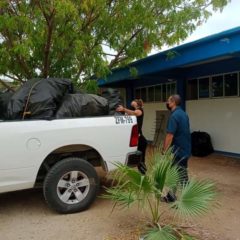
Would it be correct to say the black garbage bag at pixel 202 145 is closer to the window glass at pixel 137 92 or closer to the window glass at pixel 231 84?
the window glass at pixel 231 84

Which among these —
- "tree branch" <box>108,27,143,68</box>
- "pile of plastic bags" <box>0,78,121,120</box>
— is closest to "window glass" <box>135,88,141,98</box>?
"tree branch" <box>108,27,143,68</box>

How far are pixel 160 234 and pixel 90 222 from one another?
149cm

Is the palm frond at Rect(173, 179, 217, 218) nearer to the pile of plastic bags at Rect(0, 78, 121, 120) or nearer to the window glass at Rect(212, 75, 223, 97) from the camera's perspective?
the pile of plastic bags at Rect(0, 78, 121, 120)

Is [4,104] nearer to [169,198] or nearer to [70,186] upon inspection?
[70,186]

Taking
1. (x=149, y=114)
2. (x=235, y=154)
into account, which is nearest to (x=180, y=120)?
(x=235, y=154)

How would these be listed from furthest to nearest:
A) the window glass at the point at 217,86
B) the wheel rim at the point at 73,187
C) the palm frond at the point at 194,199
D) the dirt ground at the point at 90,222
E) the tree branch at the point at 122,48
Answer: the window glass at the point at 217,86 → the tree branch at the point at 122,48 → the wheel rim at the point at 73,187 → the dirt ground at the point at 90,222 → the palm frond at the point at 194,199

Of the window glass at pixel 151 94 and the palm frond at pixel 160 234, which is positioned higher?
the window glass at pixel 151 94

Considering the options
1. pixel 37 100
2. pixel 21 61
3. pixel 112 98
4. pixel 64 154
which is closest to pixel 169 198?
pixel 64 154

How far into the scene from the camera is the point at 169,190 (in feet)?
17.3

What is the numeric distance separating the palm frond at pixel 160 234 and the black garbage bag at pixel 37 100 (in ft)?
7.89

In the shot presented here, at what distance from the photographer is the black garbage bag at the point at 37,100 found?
606cm

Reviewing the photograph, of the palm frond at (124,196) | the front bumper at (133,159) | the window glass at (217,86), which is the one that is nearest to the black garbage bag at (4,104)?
the front bumper at (133,159)

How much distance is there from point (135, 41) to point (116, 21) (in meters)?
0.97

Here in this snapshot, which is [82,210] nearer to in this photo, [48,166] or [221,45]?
[48,166]
